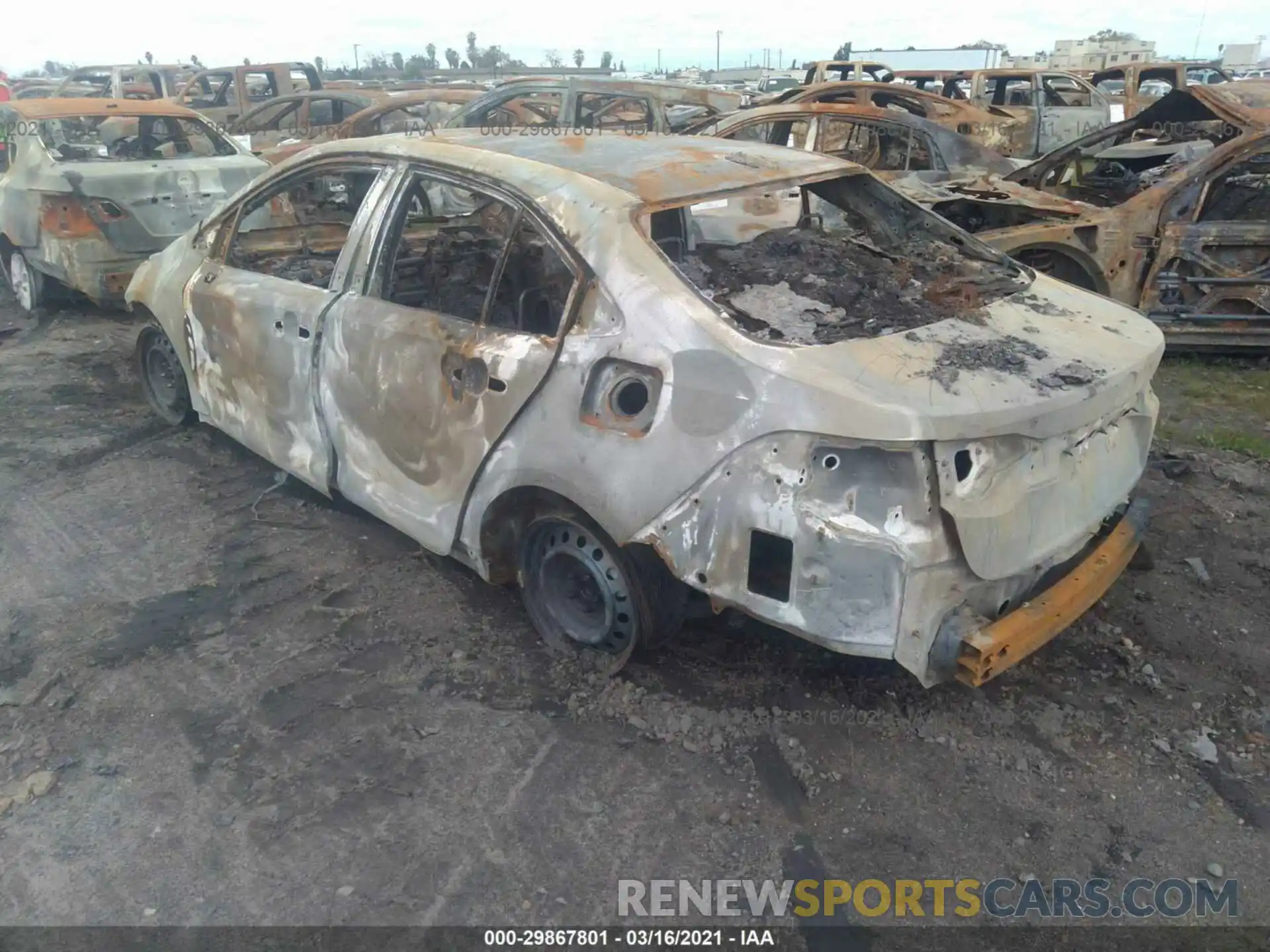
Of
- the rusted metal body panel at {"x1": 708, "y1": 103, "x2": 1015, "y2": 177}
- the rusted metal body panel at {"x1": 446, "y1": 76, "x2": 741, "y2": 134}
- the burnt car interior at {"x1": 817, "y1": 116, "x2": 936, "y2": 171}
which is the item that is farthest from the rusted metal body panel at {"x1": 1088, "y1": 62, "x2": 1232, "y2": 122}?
the rusted metal body panel at {"x1": 446, "y1": 76, "x2": 741, "y2": 134}

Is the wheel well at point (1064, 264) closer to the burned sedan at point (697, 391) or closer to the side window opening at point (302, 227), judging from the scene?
the burned sedan at point (697, 391)

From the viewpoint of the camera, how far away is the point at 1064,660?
3244 mm

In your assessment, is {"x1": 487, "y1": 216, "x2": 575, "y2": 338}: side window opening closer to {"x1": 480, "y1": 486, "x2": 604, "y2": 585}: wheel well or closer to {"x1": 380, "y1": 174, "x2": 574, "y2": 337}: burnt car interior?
{"x1": 380, "y1": 174, "x2": 574, "y2": 337}: burnt car interior

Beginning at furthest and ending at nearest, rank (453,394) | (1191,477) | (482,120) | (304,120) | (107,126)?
(304,120) → (482,120) → (107,126) → (1191,477) → (453,394)

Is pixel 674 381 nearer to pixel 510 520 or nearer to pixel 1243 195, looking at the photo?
pixel 510 520

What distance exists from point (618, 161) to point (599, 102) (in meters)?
6.77

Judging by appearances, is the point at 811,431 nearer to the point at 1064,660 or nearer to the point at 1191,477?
the point at 1064,660

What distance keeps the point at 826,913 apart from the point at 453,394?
193 cm

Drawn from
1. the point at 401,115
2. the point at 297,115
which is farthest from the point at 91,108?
the point at 297,115

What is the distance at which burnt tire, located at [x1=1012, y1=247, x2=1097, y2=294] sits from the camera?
644 cm

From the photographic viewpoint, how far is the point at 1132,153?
7.73m

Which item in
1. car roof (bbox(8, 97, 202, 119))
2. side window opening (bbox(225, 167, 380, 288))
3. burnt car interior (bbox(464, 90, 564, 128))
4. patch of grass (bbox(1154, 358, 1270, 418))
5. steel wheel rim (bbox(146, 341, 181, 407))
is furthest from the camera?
burnt car interior (bbox(464, 90, 564, 128))

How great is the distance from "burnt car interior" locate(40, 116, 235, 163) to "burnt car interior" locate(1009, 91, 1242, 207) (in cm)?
702

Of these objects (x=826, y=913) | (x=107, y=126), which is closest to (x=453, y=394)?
(x=826, y=913)
